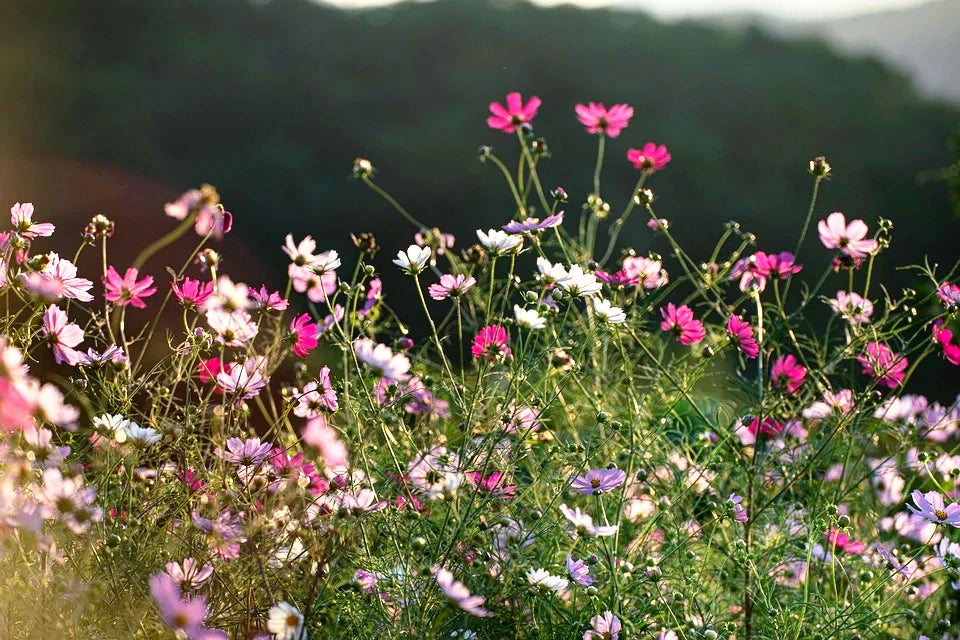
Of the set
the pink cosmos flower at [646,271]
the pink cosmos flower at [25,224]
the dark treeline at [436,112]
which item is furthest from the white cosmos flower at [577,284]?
the dark treeline at [436,112]

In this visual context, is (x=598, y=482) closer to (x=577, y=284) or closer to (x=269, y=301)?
(x=577, y=284)

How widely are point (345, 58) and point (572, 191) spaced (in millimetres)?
1418

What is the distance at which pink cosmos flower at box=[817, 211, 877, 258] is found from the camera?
1.04 meters

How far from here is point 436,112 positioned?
15.6 feet

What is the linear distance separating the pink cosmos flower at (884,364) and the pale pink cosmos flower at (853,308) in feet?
0.11

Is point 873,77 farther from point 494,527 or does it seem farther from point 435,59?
point 494,527

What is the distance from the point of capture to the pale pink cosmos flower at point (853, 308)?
1055 millimetres

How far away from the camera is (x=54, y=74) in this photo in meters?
4.55

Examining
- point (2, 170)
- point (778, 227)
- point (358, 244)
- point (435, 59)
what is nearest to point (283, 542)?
point (358, 244)

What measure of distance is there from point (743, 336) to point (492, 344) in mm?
280

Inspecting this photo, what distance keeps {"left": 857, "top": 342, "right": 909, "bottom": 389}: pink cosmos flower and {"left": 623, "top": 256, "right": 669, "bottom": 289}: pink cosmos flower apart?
0.79 feet

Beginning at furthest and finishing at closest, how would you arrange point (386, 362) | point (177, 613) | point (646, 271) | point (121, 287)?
1. point (646, 271)
2. point (121, 287)
3. point (386, 362)
4. point (177, 613)

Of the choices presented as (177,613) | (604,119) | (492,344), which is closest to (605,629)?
(492,344)

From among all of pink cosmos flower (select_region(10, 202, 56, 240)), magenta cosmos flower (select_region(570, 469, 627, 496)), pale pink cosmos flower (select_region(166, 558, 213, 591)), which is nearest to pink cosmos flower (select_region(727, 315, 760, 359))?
magenta cosmos flower (select_region(570, 469, 627, 496))
